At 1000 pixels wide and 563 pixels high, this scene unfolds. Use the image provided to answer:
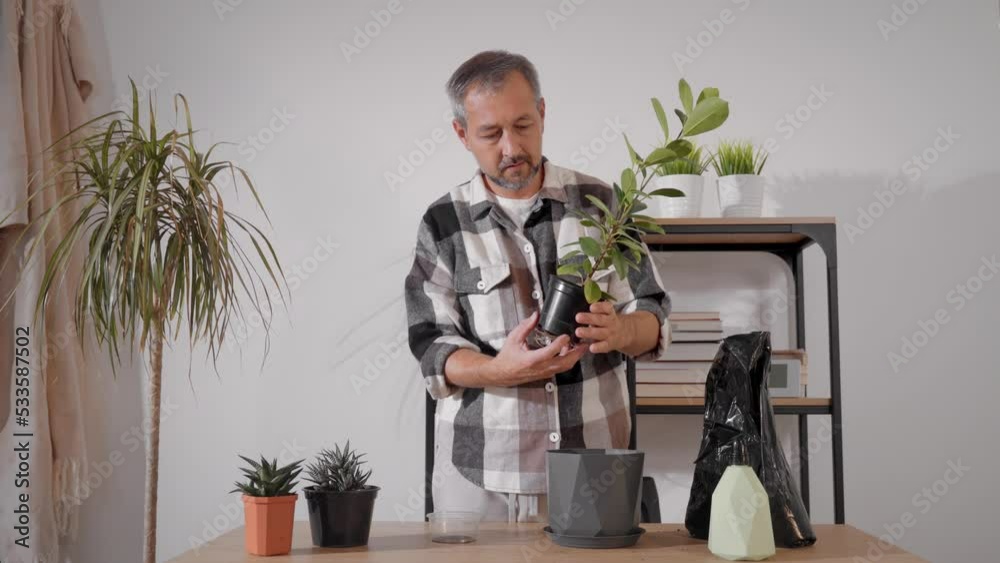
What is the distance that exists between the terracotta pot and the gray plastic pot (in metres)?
0.39

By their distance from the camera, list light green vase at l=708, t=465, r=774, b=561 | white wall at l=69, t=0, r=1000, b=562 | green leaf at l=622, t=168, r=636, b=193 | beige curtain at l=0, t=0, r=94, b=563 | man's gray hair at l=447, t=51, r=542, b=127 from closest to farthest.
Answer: light green vase at l=708, t=465, r=774, b=561 → green leaf at l=622, t=168, r=636, b=193 → man's gray hair at l=447, t=51, r=542, b=127 → beige curtain at l=0, t=0, r=94, b=563 → white wall at l=69, t=0, r=1000, b=562

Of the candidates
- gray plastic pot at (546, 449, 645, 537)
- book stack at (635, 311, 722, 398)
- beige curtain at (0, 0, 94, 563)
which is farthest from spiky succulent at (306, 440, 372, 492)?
beige curtain at (0, 0, 94, 563)

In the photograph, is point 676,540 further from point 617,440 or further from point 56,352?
point 56,352

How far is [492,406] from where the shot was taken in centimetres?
195

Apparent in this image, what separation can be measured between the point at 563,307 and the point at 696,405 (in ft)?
4.58

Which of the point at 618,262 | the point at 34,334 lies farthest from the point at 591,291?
the point at 34,334

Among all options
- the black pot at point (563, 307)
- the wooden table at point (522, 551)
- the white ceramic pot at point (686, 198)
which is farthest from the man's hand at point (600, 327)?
the white ceramic pot at point (686, 198)

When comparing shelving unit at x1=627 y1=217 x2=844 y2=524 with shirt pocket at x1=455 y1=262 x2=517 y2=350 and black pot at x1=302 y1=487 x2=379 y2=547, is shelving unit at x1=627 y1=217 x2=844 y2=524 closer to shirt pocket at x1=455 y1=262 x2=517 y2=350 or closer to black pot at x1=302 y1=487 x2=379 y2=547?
shirt pocket at x1=455 y1=262 x2=517 y2=350

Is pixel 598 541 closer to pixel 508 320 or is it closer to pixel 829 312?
pixel 508 320

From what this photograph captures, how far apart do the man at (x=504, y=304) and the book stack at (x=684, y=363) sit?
A: 725 mm

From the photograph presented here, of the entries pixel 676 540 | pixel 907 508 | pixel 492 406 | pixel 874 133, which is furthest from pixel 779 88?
pixel 676 540

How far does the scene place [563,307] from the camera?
1394mm

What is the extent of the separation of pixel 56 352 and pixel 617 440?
1.80 meters

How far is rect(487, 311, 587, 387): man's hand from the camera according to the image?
158cm
